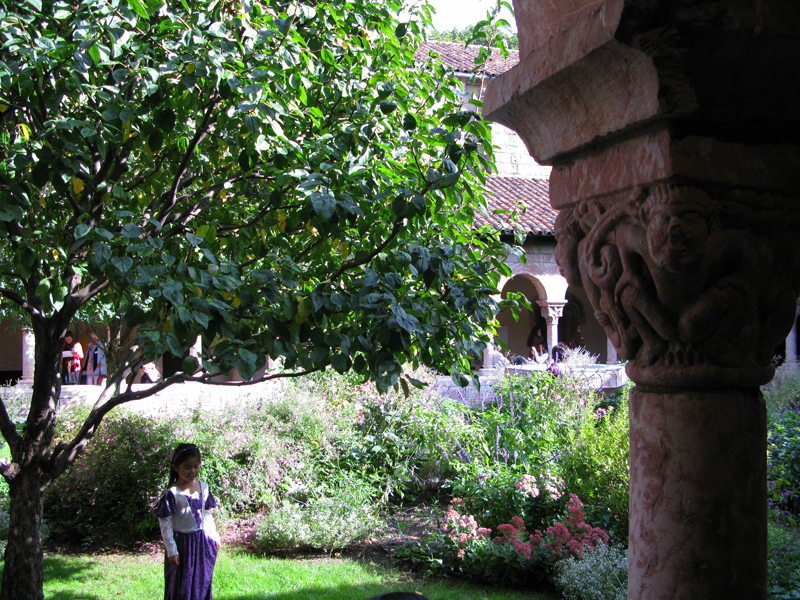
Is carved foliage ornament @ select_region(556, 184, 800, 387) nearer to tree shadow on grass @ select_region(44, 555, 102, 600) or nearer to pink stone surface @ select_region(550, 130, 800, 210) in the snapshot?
pink stone surface @ select_region(550, 130, 800, 210)

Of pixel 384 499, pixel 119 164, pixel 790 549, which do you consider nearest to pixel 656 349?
pixel 119 164

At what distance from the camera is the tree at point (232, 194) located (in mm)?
2279

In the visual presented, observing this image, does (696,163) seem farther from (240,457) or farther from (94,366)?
(94,366)

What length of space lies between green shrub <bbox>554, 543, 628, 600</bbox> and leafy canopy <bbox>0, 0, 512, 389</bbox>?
1.72 meters

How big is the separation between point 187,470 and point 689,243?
3339mm

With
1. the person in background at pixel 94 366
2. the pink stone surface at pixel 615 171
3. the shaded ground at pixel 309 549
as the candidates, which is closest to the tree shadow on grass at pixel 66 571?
the shaded ground at pixel 309 549

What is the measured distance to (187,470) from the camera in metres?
3.79

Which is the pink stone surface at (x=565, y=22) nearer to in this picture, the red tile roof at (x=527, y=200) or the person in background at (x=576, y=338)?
the red tile roof at (x=527, y=200)

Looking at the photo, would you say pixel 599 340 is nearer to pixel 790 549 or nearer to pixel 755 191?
pixel 790 549

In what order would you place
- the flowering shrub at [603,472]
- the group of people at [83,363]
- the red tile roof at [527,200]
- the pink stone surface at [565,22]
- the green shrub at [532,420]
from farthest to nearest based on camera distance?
the red tile roof at [527,200] < the group of people at [83,363] < the green shrub at [532,420] < the flowering shrub at [603,472] < the pink stone surface at [565,22]

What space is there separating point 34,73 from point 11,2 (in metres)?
0.44

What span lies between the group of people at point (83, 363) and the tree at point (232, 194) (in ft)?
32.9

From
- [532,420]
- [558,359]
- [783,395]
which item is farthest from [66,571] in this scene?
[558,359]

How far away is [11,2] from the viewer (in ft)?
8.21
